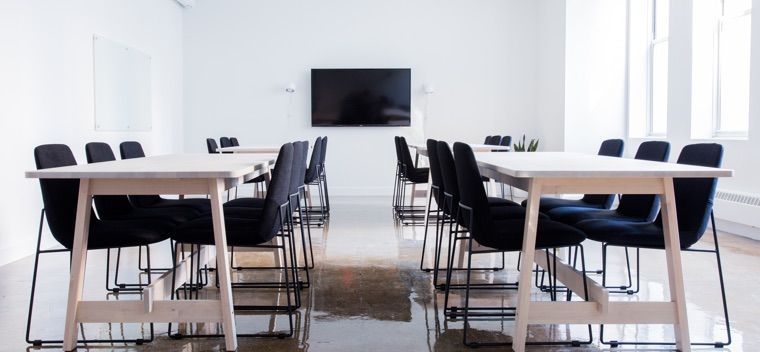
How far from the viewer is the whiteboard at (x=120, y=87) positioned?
6637 millimetres

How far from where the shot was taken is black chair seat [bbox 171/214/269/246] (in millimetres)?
2895

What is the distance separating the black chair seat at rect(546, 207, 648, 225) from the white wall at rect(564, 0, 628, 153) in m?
5.23

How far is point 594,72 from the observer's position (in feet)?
28.8

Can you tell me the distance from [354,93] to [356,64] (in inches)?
17.6

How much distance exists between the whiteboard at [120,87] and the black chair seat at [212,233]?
411 cm

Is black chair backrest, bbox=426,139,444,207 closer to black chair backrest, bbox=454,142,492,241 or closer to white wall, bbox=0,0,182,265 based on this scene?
black chair backrest, bbox=454,142,492,241

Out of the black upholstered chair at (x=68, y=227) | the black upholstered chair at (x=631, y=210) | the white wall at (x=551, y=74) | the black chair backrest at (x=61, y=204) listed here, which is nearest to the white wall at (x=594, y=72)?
the white wall at (x=551, y=74)

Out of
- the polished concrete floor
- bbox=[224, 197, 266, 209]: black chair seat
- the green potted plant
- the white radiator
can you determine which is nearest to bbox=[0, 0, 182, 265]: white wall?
the polished concrete floor

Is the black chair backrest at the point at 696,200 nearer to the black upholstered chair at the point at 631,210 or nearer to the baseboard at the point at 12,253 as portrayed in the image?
the black upholstered chair at the point at 631,210

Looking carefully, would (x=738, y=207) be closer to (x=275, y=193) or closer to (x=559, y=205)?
(x=559, y=205)

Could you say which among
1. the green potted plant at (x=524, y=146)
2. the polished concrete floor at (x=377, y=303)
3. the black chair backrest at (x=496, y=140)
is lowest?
the polished concrete floor at (x=377, y=303)

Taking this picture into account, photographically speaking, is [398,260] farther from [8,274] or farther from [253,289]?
[8,274]

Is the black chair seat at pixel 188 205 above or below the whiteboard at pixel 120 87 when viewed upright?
below

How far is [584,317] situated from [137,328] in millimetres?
1966
